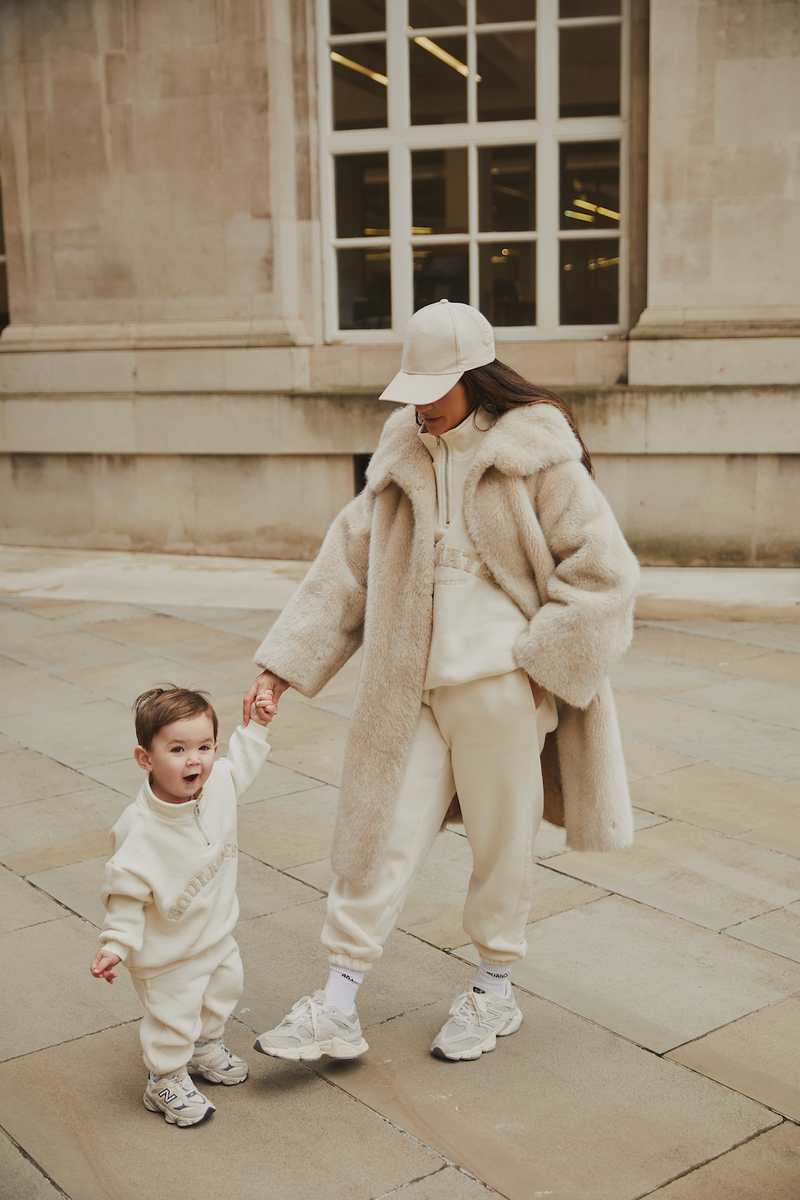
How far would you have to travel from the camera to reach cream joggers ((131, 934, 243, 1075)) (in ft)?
8.79

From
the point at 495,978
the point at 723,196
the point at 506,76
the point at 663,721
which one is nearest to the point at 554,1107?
the point at 495,978

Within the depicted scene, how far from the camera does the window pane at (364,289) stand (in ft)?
33.9

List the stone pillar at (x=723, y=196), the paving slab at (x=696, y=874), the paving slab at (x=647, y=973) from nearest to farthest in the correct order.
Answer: the paving slab at (x=647, y=973), the paving slab at (x=696, y=874), the stone pillar at (x=723, y=196)

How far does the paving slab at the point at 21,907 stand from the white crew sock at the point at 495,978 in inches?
55.3

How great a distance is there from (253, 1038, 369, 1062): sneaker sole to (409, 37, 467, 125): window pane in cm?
862

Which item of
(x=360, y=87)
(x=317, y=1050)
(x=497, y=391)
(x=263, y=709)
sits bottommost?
(x=317, y=1050)

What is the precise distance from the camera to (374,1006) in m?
3.26

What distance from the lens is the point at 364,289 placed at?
34.1ft

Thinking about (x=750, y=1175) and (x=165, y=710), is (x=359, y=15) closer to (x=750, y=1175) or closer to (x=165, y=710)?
(x=165, y=710)

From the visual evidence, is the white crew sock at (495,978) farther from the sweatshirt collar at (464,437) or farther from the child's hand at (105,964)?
the sweatshirt collar at (464,437)

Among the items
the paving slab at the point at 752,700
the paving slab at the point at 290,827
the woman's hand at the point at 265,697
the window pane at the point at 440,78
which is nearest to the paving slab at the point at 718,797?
the paving slab at the point at 752,700

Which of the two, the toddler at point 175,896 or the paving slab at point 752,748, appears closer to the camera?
the toddler at point 175,896

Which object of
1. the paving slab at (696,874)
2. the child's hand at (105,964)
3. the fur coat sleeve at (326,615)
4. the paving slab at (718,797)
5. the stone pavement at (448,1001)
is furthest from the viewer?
the paving slab at (718,797)

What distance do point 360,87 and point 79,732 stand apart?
21.6 feet
